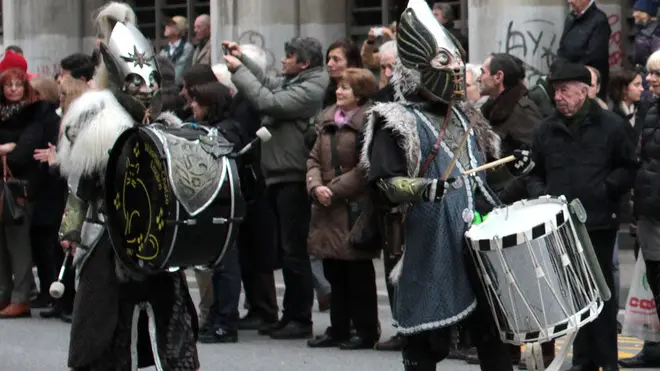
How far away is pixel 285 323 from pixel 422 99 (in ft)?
13.8

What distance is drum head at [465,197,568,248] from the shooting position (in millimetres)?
7697

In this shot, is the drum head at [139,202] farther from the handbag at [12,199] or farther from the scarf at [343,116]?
the handbag at [12,199]

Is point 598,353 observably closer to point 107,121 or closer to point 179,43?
point 107,121

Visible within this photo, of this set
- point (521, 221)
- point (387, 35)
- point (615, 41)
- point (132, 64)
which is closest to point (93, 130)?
point (132, 64)

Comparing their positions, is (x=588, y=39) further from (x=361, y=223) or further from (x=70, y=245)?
(x=70, y=245)

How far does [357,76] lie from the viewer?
38.1 feet

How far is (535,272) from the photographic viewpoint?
7770mm

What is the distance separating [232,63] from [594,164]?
333cm

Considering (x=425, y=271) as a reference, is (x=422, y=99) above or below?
above

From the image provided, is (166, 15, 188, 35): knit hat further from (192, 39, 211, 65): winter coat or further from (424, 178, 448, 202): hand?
(424, 178, 448, 202): hand

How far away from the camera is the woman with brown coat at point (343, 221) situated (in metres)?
11.5

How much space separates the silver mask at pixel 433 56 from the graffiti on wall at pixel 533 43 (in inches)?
297

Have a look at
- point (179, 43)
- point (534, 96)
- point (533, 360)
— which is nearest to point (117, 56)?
point (533, 360)

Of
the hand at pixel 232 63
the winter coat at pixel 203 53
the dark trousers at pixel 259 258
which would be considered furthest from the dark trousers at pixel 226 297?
the winter coat at pixel 203 53
